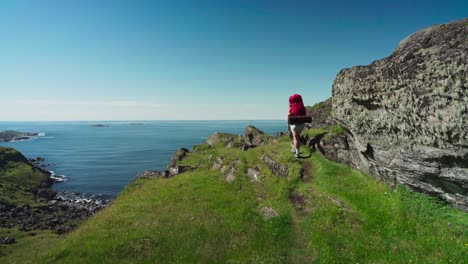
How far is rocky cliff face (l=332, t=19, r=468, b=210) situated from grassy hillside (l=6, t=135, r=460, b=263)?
1969mm

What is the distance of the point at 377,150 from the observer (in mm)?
20359

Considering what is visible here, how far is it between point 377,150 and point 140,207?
83.1 feet

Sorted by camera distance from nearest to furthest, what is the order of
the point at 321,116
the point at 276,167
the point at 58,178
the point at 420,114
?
the point at 420,114
the point at 276,167
the point at 321,116
the point at 58,178

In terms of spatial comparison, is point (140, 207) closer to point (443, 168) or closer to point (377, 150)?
point (377, 150)

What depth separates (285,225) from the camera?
20953mm

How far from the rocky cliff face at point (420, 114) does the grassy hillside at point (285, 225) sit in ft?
6.46

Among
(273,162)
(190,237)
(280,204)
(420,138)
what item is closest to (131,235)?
(190,237)

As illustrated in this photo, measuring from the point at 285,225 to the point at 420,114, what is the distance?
12.3 m

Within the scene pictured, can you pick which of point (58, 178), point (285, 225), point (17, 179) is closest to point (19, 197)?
point (17, 179)

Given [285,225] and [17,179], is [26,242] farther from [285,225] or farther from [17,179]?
[17,179]

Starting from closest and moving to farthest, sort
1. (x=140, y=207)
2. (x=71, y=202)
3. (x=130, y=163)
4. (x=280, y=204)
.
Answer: (x=280, y=204) < (x=140, y=207) < (x=71, y=202) < (x=130, y=163)

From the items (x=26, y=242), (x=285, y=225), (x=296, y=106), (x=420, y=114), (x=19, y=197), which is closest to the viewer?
(x=420, y=114)

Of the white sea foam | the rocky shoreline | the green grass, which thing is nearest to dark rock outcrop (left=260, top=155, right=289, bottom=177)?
the green grass

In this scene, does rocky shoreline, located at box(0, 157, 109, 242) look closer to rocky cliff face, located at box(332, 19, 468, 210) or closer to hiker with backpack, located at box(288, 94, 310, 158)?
hiker with backpack, located at box(288, 94, 310, 158)
